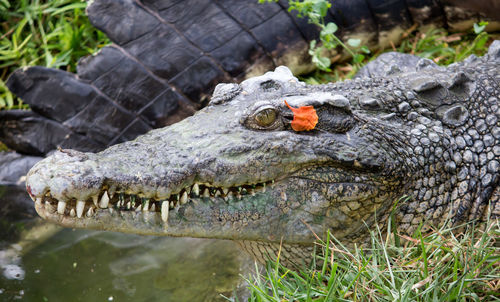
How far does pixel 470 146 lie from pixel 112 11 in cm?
340

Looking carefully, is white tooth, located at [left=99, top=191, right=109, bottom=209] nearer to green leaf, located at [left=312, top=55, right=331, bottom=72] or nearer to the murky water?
the murky water

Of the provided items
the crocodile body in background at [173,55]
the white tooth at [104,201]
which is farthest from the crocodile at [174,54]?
the white tooth at [104,201]

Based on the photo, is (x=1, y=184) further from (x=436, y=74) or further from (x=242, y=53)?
(x=436, y=74)

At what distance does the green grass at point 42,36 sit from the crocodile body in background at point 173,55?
2.16 ft

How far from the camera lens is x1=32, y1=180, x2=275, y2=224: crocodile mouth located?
2.25m

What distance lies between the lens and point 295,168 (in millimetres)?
2514

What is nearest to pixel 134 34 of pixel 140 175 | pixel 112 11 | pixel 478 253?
pixel 112 11

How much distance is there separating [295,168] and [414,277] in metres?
0.76

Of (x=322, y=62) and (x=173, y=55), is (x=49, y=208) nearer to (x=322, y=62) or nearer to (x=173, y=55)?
(x=173, y=55)

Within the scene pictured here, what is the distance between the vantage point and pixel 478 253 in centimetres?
223

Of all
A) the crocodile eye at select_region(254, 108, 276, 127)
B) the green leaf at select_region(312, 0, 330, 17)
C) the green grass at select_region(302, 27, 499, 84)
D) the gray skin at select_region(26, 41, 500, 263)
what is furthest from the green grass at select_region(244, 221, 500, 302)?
the green grass at select_region(302, 27, 499, 84)

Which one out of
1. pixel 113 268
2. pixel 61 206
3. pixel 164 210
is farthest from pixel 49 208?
pixel 113 268

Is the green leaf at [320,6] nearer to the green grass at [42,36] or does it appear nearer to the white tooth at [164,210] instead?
the white tooth at [164,210]

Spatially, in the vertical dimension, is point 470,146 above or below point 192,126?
below
